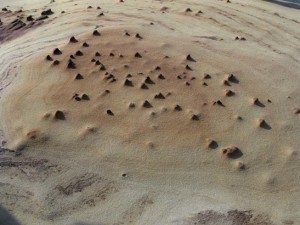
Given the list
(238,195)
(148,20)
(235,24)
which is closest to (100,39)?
(148,20)

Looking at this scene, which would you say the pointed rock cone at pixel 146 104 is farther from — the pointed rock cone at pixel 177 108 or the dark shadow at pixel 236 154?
the dark shadow at pixel 236 154

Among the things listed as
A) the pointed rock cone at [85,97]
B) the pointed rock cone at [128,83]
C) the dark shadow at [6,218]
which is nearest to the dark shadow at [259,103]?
the pointed rock cone at [128,83]

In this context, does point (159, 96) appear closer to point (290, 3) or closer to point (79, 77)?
point (79, 77)

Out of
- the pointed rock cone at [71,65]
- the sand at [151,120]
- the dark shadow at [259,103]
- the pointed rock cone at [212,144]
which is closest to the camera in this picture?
the sand at [151,120]

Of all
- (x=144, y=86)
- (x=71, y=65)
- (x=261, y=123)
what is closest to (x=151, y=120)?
(x=144, y=86)

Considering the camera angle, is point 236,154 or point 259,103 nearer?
point 236,154

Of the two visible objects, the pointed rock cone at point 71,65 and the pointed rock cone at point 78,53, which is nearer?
the pointed rock cone at point 71,65
